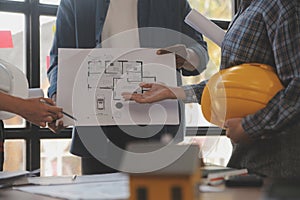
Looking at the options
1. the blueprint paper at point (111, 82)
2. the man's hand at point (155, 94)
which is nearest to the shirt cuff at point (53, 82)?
the blueprint paper at point (111, 82)

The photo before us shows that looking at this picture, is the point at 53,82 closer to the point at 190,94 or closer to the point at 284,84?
the point at 190,94

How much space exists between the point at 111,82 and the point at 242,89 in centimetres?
52

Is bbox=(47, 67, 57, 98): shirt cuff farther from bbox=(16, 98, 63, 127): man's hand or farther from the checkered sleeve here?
the checkered sleeve

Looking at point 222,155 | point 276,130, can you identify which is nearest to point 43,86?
point 222,155

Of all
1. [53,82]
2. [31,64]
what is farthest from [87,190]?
[31,64]

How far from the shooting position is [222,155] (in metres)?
2.89

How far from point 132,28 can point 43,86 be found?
31.5 inches

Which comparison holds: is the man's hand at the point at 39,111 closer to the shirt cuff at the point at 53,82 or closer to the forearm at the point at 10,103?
the forearm at the point at 10,103

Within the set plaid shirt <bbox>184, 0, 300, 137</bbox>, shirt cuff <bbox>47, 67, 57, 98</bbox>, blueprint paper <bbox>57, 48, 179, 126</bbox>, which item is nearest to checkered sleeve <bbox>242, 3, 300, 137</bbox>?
plaid shirt <bbox>184, 0, 300, 137</bbox>

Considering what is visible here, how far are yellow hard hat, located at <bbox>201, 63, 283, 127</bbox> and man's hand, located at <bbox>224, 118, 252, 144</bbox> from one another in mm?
30

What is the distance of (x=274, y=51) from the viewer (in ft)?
3.98

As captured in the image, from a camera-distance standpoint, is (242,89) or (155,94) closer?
(242,89)

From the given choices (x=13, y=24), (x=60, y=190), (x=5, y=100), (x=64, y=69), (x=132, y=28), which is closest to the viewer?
(x=60, y=190)

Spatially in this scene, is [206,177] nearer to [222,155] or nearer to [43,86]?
[43,86]
